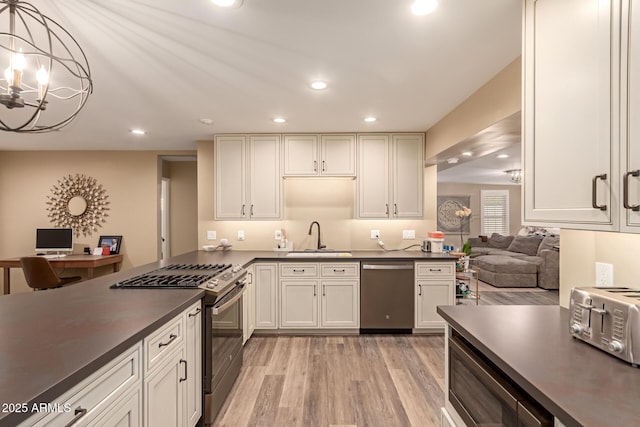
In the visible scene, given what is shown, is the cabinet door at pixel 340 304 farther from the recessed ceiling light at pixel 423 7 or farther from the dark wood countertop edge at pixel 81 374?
the recessed ceiling light at pixel 423 7

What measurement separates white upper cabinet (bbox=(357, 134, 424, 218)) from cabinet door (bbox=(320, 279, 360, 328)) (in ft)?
3.02

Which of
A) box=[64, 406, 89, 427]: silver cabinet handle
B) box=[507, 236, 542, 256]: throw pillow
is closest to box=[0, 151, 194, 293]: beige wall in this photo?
box=[64, 406, 89, 427]: silver cabinet handle

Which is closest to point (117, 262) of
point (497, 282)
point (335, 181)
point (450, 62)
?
point (335, 181)

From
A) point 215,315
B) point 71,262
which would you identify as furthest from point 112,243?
point 215,315

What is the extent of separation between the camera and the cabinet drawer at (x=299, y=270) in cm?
370

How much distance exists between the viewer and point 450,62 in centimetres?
220

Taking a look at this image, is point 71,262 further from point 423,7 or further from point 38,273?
point 423,7

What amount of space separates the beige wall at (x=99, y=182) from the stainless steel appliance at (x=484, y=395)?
4883 millimetres

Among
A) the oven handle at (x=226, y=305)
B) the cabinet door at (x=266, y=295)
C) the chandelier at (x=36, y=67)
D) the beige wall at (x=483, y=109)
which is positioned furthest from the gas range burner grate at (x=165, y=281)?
the beige wall at (x=483, y=109)

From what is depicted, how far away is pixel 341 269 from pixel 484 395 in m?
2.50

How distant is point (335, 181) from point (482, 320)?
309 centimetres

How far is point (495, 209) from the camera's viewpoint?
10406mm

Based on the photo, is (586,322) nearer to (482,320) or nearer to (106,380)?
(482,320)

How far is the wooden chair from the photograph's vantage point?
4117 millimetres
